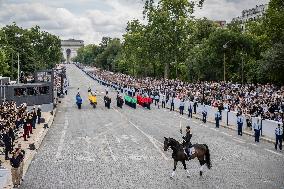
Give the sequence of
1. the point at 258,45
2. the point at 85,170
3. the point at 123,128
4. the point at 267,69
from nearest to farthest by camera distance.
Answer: the point at 85,170, the point at 123,128, the point at 267,69, the point at 258,45

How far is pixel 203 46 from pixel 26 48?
135ft

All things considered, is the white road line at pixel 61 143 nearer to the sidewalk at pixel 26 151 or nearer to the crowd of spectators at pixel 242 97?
the sidewalk at pixel 26 151

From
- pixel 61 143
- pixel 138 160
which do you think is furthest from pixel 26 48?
pixel 138 160

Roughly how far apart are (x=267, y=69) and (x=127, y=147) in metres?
32.4

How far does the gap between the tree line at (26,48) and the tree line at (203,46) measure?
20.0m

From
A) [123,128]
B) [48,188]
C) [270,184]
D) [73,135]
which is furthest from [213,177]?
[123,128]

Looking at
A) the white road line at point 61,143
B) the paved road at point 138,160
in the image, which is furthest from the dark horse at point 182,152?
the white road line at point 61,143

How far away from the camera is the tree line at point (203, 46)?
57.3m

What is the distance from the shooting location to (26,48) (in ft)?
344

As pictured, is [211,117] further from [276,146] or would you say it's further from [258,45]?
[258,45]

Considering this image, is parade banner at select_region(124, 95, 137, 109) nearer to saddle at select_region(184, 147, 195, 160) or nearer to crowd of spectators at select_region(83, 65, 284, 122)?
crowd of spectators at select_region(83, 65, 284, 122)

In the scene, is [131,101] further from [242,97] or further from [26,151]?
[26,151]

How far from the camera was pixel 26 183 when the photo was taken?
59.1ft

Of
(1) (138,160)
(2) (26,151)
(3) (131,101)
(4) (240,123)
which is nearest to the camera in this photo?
(1) (138,160)
